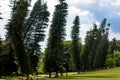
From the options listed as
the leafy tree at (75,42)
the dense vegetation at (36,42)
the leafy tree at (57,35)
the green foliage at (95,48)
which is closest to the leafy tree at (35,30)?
the dense vegetation at (36,42)

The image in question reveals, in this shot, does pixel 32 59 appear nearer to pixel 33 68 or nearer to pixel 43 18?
pixel 33 68

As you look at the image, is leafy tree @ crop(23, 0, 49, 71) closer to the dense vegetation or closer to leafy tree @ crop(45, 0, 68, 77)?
the dense vegetation

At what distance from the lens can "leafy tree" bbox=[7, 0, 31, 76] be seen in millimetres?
66812

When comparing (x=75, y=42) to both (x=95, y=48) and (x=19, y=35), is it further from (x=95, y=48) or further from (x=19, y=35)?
(x=19, y=35)

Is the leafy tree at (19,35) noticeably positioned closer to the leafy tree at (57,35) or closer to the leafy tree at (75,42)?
the leafy tree at (57,35)

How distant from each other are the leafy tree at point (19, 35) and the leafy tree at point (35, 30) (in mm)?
7509

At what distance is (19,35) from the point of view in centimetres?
6706

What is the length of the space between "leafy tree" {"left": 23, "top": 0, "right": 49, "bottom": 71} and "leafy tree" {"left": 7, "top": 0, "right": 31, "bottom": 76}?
7509 mm

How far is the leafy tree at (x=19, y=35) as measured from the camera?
66812 mm

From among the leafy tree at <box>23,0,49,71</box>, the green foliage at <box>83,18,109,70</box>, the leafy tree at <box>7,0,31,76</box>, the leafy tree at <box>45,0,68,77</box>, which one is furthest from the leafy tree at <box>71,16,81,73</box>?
the leafy tree at <box>7,0,31,76</box>

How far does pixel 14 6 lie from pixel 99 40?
86.6 meters

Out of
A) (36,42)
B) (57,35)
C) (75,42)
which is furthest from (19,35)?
(75,42)

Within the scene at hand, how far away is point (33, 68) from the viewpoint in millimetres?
76000

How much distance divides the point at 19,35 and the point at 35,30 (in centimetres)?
1143
